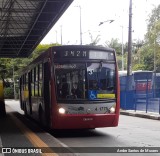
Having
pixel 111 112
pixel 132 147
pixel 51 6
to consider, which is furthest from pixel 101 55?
pixel 51 6

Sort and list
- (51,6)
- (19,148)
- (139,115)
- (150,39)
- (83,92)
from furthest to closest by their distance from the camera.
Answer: (150,39)
(139,115)
(51,6)
(83,92)
(19,148)

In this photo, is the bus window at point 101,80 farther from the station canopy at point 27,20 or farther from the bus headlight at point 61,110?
the station canopy at point 27,20

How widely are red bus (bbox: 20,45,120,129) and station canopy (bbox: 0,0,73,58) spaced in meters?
6.83

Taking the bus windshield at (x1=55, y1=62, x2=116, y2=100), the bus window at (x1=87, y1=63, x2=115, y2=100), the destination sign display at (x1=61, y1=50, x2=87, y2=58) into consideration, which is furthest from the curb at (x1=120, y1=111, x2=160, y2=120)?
the destination sign display at (x1=61, y1=50, x2=87, y2=58)

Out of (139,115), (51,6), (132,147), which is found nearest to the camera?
(132,147)

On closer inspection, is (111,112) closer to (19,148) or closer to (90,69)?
(90,69)

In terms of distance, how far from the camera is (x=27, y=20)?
1075 inches

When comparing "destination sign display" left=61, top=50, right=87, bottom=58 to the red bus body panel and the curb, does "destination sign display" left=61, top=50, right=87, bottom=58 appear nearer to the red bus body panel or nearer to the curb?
the red bus body panel

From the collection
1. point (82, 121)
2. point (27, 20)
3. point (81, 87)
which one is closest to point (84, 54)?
point (81, 87)

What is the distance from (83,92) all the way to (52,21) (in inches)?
490

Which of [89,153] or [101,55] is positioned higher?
[101,55]

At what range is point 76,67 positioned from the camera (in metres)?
14.1

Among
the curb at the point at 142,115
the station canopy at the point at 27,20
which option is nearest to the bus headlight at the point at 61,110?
the station canopy at the point at 27,20

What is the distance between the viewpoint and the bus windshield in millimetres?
13875
